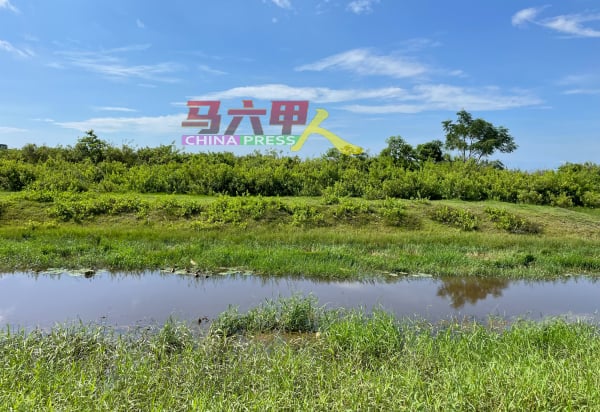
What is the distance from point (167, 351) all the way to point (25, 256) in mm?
5506

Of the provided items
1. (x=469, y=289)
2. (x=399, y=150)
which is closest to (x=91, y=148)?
(x=399, y=150)

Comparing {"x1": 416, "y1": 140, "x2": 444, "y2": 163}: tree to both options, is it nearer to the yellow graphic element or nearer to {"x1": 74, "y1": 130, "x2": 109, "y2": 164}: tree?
the yellow graphic element

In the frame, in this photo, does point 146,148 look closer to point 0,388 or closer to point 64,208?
point 64,208

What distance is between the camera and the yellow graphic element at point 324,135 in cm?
1703

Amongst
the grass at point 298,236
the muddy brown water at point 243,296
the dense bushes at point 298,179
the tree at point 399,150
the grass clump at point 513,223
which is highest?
the tree at point 399,150

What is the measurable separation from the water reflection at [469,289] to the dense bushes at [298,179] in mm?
7759

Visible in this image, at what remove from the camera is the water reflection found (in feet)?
22.0

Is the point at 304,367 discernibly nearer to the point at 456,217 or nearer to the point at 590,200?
the point at 456,217

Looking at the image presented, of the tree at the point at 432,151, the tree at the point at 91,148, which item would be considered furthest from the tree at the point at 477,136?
the tree at the point at 91,148

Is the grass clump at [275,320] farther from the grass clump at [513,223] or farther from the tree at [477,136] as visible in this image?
the tree at [477,136]

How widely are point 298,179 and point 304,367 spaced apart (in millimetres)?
12697

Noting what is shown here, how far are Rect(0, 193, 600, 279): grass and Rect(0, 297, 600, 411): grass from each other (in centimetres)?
319

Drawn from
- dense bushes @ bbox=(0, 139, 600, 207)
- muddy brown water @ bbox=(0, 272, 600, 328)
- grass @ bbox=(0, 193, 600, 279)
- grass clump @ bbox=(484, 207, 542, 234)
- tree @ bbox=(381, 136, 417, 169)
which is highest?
tree @ bbox=(381, 136, 417, 169)

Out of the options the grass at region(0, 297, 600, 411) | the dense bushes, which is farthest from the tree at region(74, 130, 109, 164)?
the grass at region(0, 297, 600, 411)
